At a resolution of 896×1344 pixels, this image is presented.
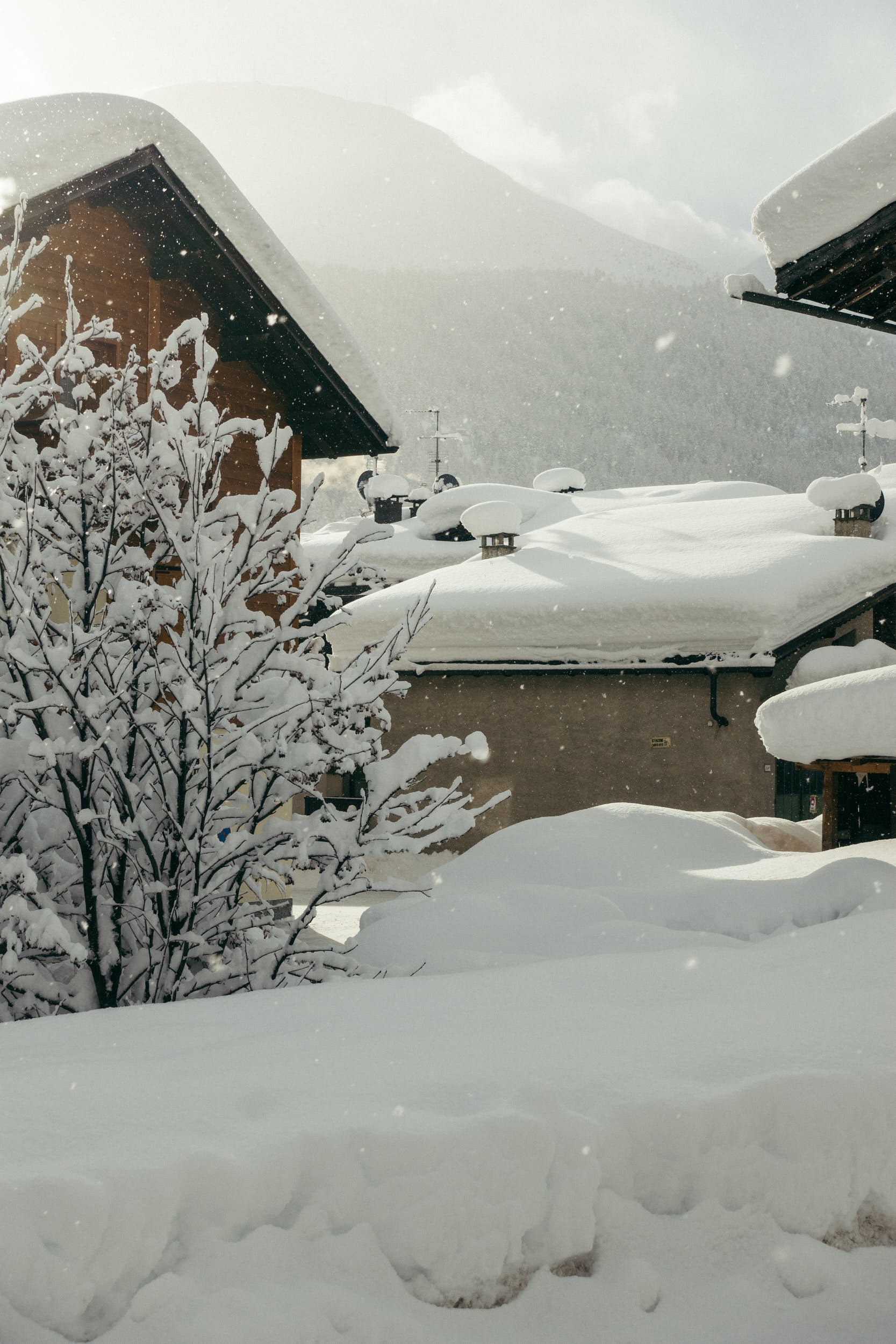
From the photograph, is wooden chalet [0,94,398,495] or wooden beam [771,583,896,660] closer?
wooden chalet [0,94,398,495]

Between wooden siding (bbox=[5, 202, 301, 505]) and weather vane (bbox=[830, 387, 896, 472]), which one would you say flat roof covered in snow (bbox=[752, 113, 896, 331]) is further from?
weather vane (bbox=[830, 387, 896, 472])

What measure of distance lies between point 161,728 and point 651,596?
10319 millimetres

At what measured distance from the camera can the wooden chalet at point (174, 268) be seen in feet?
22.8

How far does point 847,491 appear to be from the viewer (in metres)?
13.8

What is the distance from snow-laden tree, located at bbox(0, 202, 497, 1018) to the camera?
309 cm

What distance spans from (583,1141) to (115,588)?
96.4 inches

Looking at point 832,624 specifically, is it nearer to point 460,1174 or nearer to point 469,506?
point 469,506

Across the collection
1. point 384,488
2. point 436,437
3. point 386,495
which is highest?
point 436,437

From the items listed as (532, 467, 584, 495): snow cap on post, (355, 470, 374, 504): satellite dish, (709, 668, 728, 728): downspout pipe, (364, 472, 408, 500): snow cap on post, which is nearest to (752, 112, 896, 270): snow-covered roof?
(709, 668, 728, 728): downspout pipe

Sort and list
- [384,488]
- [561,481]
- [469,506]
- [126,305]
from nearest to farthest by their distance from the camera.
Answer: [126,305] < [469,506] < [384,488] < [561,481]

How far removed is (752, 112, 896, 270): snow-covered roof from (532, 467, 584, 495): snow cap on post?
75.6 ft

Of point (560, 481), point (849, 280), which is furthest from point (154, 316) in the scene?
point (560, 481)

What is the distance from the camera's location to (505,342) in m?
162

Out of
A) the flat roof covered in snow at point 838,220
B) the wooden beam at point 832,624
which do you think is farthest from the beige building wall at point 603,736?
the flat roof covered in snow at point 838,220
